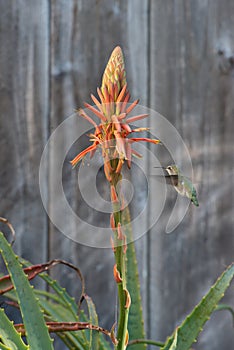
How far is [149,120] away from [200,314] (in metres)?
0.55

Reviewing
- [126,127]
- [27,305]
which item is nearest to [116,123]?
[126,127]

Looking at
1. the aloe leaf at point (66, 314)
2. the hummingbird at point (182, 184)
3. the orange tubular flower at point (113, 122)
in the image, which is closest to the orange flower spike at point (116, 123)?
the orange tubular flower at point (113, 122)

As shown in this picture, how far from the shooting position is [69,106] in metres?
1.26

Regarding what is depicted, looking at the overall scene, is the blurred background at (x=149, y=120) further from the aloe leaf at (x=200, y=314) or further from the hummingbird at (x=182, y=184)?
the hummingbird at (x=182, y=184)

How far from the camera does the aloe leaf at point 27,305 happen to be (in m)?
0.81

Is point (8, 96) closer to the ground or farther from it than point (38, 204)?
farther from it

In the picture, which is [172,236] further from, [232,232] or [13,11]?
[13,11]

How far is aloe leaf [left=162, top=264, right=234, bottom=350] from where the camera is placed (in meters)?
0.89

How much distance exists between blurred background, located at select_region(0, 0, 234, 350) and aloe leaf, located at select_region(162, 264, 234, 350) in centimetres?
35

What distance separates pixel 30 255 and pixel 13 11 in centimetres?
50

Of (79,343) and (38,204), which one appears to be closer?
(79,343)

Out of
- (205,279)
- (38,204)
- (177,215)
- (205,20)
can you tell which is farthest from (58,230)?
(205,20)

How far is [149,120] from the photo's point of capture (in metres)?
1.33

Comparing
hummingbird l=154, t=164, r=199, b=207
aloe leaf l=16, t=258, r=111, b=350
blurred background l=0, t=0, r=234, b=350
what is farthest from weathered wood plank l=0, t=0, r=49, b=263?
hummingbird l=154, t=164, r=199, b=207
